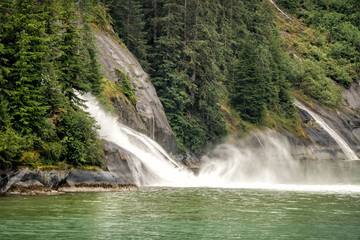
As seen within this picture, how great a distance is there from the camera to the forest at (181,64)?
80.7ft

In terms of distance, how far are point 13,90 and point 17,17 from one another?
4.06m

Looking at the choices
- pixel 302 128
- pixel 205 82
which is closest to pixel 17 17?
pixel 205 82

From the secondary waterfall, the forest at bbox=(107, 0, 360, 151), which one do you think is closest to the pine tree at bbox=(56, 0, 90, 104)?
the forest at bbox=(107, 0, 360, 151)

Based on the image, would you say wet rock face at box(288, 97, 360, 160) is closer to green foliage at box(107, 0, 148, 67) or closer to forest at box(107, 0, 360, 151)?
forest at box(107, 0, 360, 151)

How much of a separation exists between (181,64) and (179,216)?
1660 inches

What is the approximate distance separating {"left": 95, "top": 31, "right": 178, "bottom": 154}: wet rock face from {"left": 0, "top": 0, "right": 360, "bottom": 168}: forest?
127 inches

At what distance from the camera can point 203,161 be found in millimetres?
56156

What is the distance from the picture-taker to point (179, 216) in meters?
17.1

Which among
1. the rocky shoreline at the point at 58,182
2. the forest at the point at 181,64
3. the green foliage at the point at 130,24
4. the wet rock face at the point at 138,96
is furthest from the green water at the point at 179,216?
the green foliage at the point at 130,24

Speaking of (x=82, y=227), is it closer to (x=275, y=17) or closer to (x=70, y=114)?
(x=70, y=114)

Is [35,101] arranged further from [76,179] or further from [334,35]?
[334,35]

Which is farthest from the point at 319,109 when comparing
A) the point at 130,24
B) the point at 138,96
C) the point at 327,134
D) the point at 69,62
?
the point at 69,62

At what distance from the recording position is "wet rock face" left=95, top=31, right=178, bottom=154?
43019mm

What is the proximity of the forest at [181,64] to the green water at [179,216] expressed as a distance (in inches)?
187
